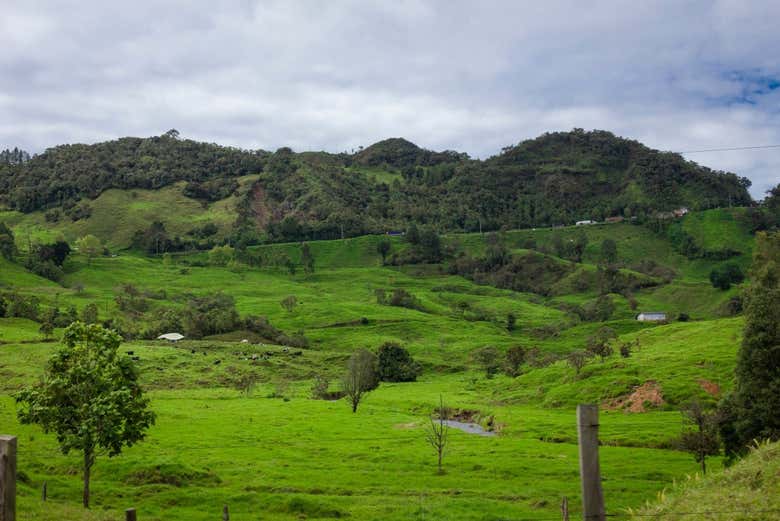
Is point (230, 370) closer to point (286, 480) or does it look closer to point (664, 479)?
point (286, 480)

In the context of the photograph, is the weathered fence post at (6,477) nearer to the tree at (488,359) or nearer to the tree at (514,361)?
the tree at (514,361)

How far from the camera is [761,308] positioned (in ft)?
158

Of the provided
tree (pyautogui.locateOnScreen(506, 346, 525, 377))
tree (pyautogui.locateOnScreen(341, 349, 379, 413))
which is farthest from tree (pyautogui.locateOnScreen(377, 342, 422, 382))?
tree (pyautogui.locateOnScreen(341, 349, 379, 413))

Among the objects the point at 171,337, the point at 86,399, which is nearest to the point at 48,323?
the point at 171,337

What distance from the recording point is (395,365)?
138 metres

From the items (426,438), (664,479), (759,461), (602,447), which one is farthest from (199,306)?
(759,461)

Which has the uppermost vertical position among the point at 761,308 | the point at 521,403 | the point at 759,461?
the point at 761,308

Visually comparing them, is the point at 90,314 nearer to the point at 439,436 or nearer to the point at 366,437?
the point at 366,437

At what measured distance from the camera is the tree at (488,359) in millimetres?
137500

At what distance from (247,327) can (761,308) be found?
14401 cm

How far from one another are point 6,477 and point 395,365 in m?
127

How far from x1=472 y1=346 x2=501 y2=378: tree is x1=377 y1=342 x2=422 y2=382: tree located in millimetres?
14928

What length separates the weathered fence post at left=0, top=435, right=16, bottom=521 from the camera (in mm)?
12976

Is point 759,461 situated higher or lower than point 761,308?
lower
